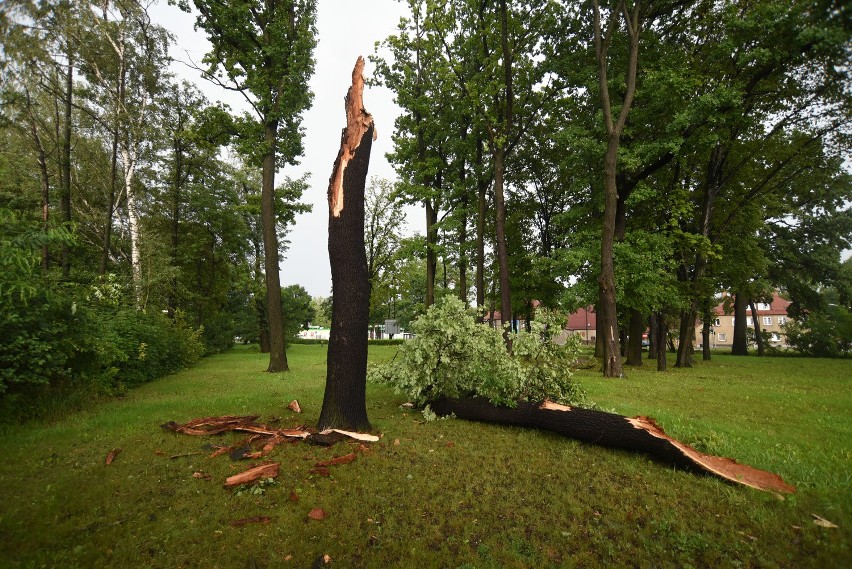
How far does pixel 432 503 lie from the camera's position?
411 centimetres

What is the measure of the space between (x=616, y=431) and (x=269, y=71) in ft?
53.3

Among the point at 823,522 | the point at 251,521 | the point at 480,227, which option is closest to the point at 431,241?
the point at 480,227

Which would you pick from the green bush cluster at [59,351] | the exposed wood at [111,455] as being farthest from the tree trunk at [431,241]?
the exposed wood at [111,455]

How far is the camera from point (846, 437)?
5.72 meters

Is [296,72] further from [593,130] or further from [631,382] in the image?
[631,382]

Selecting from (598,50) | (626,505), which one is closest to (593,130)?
(598,50)

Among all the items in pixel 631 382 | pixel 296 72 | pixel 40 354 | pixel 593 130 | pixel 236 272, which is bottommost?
pixel 631 382

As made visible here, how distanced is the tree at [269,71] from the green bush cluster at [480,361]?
28.8 ft

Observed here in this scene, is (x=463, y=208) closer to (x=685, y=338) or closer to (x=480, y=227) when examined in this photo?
(x=480, y=227)

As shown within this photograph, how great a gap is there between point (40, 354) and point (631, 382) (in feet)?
44.0

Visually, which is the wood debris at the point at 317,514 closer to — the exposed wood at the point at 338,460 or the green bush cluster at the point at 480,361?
the exposed wood at the point at 338,460

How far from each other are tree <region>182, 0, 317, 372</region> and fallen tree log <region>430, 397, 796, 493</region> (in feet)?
33.8

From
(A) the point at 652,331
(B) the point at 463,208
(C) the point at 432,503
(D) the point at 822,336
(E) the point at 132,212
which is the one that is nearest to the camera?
(C) the point at 432,503

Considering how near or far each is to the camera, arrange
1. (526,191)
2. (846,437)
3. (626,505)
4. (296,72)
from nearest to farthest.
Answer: (626,505) < (846,437) < (296,72) < (526,191)
